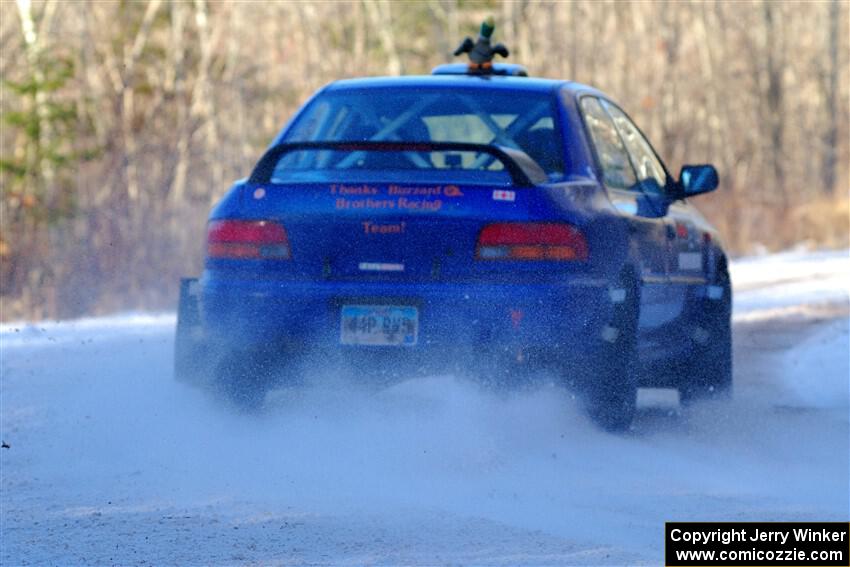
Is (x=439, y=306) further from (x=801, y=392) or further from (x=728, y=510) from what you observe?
(x=801, y=392)

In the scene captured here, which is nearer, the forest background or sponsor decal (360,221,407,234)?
sponsor decal (360,221,407,234)

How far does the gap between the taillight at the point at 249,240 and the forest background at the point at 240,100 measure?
11.2 meters

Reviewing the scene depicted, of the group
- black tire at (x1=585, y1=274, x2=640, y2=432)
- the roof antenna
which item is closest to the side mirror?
the roof antenna

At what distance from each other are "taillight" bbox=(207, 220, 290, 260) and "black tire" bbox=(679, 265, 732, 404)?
2936 mm

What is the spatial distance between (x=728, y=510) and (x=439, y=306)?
1.56 meters

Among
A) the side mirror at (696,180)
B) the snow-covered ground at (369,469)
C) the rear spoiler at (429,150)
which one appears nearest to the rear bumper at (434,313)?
the snow-covered ground at (369,469)

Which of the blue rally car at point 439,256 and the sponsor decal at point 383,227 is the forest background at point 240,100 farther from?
the sponsor decal at point 383,227

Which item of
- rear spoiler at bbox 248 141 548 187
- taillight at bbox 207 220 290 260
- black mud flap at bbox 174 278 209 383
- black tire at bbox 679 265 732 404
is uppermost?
rear spoiler at bbox 248 141 548 187

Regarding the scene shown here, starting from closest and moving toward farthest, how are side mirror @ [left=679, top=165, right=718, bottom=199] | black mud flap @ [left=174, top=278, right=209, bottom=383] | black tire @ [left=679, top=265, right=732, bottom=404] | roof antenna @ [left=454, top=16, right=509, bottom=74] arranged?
black mud flap @ [left=174, top=278, right=209, bottom=383] < side mirror @ [left=679, top=165, right=718, bottom=199] < roof antenna @ [left=454, top=16, right=509, bottom=74] < black tire @ [left=679, top=265, right=732, bottom=404]

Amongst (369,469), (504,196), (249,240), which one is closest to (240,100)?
(249,240)

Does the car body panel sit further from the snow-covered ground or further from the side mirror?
the side mirror

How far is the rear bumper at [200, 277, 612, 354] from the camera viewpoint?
23.7 feet

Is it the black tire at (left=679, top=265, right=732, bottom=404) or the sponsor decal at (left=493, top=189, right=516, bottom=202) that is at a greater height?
the sponsor decal at (left=493, top=189, right=516, bottom=202)

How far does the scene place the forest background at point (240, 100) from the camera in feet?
68.0
